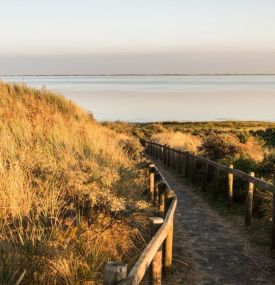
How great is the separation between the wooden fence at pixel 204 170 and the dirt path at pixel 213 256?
0.63m

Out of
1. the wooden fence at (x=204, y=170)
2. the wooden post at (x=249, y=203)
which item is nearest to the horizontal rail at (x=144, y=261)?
the wooden fence at (x=204, y=170)

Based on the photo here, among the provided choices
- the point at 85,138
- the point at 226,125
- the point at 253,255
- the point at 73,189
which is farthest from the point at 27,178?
the point at 226,125

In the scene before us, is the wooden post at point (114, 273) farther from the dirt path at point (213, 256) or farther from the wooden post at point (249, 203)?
the wooden post at point (249, 203)

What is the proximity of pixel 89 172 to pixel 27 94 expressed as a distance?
960 centimetres

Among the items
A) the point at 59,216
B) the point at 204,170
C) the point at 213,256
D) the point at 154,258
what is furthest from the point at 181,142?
the point at 154,258

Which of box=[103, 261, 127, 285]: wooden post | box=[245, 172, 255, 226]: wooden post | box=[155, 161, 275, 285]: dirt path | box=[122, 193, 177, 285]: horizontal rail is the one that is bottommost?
box=[155, 161, 275, 285]: dirt path

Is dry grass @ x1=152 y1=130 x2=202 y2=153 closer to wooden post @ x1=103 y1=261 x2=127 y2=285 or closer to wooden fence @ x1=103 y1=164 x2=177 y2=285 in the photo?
wooden fence @ x1=103 y1=164 x2=177 y2=285

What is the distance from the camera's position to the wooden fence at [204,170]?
887 centimetres

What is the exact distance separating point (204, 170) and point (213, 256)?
272 inches

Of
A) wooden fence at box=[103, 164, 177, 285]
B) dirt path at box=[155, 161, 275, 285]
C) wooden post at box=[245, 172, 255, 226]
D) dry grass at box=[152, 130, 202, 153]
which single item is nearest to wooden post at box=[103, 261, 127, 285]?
wooden fence at box=[103, 164, 177, 285]

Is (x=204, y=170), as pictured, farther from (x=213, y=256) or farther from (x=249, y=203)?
(x=213, y=256)

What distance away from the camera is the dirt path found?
6391 millimetres

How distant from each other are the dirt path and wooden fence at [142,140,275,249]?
2.08 ft

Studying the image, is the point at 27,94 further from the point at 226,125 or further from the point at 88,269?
the point at 226,125
